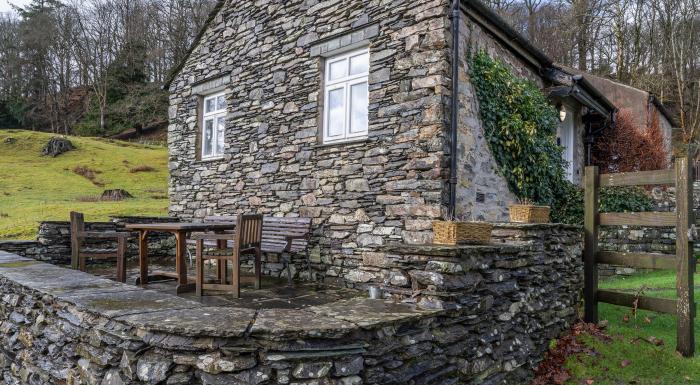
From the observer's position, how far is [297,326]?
285 centimetres

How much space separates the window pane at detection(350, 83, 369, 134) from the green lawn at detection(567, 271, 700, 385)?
385 centimetres

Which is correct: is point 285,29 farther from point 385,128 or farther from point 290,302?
point 290,302

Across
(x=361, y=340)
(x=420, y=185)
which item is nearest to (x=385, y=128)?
(x=420, y=185)

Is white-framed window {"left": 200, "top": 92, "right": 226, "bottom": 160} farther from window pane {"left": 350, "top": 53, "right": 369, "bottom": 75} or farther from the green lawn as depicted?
the green lawn

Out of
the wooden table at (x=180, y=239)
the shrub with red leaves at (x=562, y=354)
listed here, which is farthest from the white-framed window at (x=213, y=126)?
the shrub with red leaves at (x=562, y=354)

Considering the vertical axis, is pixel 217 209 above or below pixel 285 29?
below

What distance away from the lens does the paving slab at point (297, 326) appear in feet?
9.12

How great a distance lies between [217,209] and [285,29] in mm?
3591

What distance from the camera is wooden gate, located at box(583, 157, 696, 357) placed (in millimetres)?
4867

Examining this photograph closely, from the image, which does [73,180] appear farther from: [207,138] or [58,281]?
[58,281]

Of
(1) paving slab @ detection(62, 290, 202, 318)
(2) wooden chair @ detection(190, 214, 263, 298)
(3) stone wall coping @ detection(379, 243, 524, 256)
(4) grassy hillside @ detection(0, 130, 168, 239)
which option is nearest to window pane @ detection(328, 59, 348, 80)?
(2) wooden chair @ detection(190, 214, 263, 298)

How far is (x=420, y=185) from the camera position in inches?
225

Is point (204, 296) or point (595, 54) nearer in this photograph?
Result: point (204, 296)

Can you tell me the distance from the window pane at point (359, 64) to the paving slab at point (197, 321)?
14.8 feet
